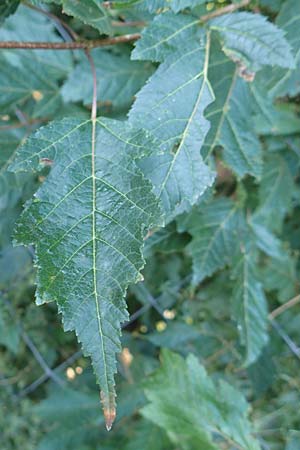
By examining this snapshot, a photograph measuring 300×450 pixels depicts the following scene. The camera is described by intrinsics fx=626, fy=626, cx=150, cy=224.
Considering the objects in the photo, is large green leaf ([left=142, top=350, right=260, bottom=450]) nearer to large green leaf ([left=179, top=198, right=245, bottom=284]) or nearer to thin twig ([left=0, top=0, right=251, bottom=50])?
large green leaf ([left=179, top=198, right=245, bottom=284])

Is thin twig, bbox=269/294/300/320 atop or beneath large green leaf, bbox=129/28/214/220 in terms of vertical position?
beneath

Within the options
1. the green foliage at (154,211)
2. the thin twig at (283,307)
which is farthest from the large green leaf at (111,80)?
the thin twig at (283,307)

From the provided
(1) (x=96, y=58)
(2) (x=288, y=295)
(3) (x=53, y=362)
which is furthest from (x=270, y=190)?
(3) (x=53, y=362)

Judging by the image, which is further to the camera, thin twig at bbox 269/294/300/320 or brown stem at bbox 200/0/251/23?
thin twig at bbox 269/294/300/320

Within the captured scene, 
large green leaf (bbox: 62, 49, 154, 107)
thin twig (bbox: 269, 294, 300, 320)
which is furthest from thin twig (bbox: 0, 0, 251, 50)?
thin twig (bbox: 269, 294, 300, 320)

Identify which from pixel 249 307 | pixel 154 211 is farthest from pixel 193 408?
pixel 154 211

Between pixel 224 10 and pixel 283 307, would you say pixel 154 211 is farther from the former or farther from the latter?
pixel 283 307

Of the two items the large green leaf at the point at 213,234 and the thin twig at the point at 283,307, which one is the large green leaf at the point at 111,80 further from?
the thin twig at the point at 283,307
